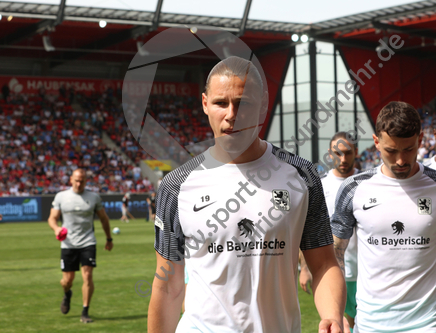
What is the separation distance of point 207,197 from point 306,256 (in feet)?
1.75

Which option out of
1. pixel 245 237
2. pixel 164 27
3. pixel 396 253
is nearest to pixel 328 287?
pixel 245 237

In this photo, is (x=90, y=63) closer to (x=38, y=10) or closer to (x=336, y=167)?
(x=38, y=10)

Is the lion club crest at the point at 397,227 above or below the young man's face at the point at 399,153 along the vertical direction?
below

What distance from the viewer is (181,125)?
38.3 m

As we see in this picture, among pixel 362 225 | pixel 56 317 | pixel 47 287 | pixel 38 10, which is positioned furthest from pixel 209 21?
pixel 362 225

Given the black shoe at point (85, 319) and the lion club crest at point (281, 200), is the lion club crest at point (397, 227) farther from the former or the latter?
the black shoe at point (85, 319)

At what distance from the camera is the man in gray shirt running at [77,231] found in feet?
30.6

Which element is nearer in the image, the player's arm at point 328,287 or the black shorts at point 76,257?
the player's arm at point 328,287

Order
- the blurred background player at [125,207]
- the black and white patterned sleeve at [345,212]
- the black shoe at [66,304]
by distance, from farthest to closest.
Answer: the blurred background player at [125,207]
the black shoe at [66,304]
the black and white patterned sleeve at [345,212]

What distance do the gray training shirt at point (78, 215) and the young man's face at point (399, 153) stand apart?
6466 millimetres

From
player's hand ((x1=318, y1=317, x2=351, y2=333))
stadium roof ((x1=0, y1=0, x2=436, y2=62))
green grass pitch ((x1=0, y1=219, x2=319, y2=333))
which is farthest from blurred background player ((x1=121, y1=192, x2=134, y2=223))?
player's hand ((x1=318, y1=317, x2=351, y2=333))

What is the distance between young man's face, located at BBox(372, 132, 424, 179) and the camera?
389cm

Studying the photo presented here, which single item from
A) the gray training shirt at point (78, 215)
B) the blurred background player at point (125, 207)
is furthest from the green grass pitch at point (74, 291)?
the blurred background player at point (125, 207)

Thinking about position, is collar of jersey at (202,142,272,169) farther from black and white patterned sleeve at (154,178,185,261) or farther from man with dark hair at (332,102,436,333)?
man with dark hair at (332,102,436,333)
